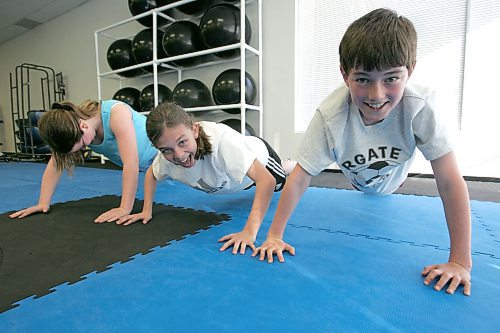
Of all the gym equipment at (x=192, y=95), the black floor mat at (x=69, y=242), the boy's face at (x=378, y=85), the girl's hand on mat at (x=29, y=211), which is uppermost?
the gym equipment at (x=192, y=95)

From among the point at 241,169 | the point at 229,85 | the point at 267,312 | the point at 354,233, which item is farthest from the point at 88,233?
the point at 229,85

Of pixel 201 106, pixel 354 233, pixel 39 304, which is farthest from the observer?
pixel 201 106

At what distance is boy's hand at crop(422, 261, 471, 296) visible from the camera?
81 centimetres

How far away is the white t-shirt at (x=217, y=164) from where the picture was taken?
1.32m

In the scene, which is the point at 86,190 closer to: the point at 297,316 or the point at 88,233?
the point at 88,233

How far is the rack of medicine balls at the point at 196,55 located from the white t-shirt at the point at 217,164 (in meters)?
1.75

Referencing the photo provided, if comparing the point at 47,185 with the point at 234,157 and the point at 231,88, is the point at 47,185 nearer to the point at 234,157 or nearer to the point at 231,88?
the point at 234,157

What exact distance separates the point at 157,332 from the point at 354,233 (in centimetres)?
90

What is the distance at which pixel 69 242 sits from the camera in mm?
1211

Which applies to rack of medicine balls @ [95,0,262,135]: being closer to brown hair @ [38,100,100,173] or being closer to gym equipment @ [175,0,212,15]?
gym equipment @ [175,0,212,15]

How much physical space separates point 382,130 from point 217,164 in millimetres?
717

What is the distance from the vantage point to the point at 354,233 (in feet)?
4.21

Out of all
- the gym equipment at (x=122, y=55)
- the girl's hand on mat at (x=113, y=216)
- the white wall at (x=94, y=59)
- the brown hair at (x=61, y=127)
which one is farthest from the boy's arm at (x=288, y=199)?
the gym equipment at (x=122, y=55)

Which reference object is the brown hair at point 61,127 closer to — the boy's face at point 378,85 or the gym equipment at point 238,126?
the boy's face at point 378,85
